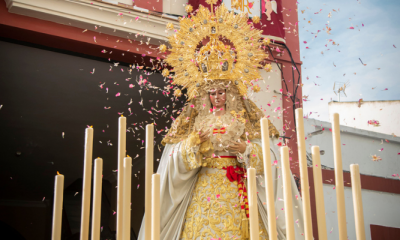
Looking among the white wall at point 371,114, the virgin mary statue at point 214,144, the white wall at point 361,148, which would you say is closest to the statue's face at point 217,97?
the virgin mary statue at point 214,144

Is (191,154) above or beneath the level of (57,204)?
above

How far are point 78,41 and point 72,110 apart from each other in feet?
1.79

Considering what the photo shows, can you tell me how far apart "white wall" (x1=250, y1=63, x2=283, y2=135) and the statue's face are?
0.69m

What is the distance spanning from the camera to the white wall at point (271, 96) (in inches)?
127

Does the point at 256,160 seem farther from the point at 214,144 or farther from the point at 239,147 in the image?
the point at 214,144

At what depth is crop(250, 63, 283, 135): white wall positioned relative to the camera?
3232 mm

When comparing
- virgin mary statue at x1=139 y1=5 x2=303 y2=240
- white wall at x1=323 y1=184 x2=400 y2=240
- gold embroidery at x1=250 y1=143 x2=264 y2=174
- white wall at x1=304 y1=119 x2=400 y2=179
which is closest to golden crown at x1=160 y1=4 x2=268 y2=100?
virgin mary statue at x1=139 y1=5 x2=303 y2=240

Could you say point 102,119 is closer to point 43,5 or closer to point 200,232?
point 43,5

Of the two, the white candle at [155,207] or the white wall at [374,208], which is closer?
the white candle at [155,207]

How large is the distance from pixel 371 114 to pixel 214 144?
3989 mm

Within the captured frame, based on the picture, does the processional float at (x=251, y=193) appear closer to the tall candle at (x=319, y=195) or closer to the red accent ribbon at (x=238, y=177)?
the tall candle at (x=319, y=195)

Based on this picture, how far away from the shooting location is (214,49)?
259cm

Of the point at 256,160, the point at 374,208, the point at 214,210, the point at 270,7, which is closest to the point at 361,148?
the point at 374,208

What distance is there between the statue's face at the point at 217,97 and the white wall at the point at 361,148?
1.55 m
